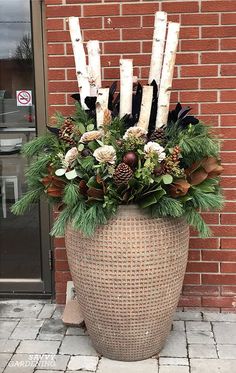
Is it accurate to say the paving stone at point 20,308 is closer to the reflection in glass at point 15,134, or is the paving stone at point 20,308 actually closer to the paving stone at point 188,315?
the reflection in glass at point 15,134

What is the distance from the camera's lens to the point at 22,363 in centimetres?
335

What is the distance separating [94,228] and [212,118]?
137 centimetres

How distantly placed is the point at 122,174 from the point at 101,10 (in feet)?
4.85

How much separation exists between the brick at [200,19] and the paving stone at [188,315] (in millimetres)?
2103

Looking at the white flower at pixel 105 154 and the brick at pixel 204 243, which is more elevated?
the white flower at pixel 105 154

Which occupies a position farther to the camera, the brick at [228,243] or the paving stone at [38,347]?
the brick at [228,243]

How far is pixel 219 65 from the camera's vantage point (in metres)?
3.84

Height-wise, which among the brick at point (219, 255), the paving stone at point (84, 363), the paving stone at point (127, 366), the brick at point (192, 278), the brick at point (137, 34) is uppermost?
the brick at point (137, 34)

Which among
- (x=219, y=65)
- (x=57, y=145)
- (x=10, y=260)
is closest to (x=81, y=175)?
(x=57, y=145)

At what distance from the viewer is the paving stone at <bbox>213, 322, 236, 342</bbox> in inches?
142

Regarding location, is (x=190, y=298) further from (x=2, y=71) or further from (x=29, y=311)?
(x=2, y=71)

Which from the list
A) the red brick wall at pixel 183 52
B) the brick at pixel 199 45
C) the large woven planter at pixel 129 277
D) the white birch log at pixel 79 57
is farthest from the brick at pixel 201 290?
the brick at pixel 199 45

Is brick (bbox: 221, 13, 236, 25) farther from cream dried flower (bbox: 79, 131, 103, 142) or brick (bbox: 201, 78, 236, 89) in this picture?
cream dried flower (bbox: 79, 131, 103, 142)

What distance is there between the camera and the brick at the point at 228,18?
379cm
